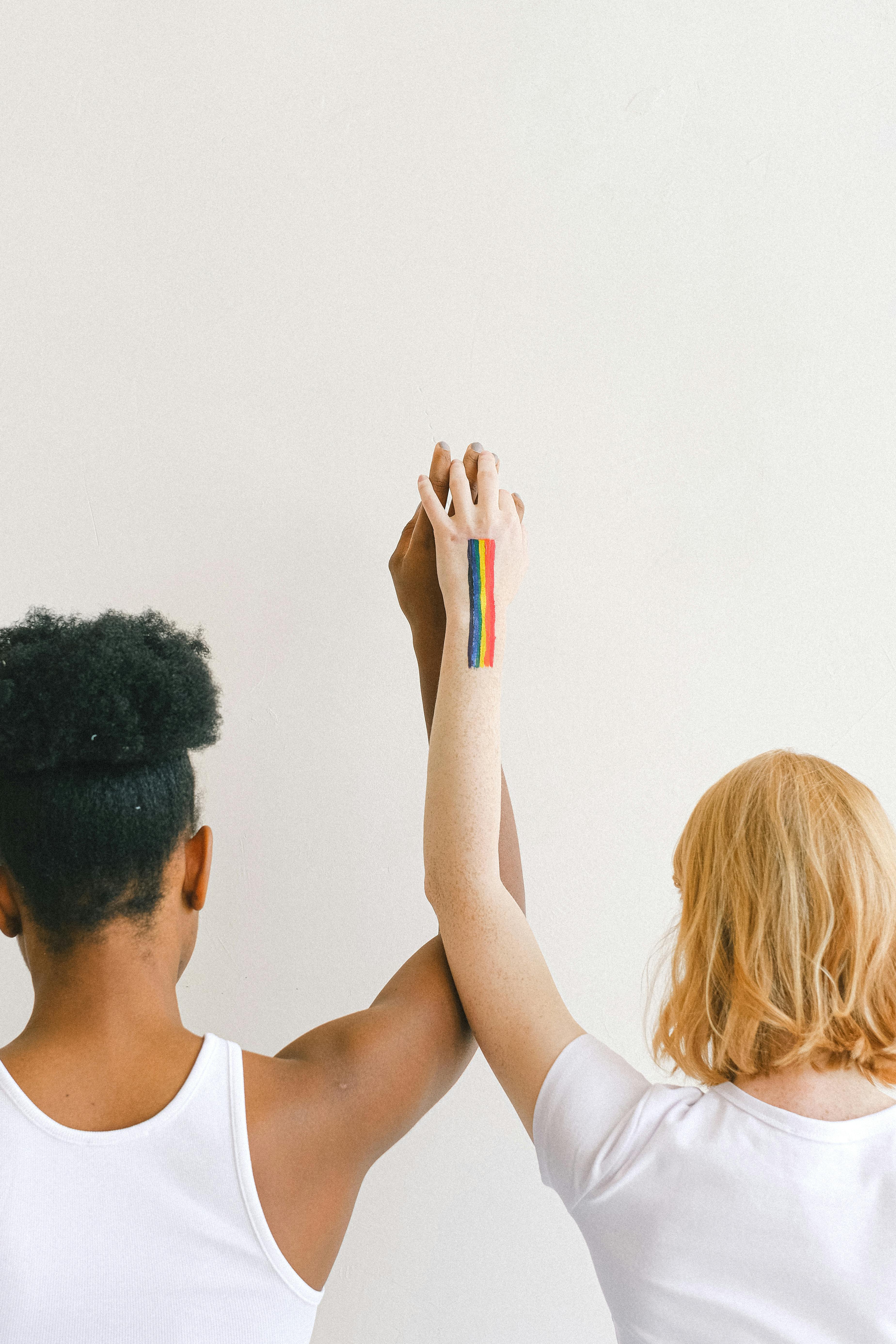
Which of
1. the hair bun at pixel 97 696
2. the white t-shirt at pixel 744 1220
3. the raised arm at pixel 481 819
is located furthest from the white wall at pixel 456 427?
the white t-shirt at pixel 744 1220

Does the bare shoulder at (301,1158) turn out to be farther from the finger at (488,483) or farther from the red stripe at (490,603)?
the finger at (488,483)

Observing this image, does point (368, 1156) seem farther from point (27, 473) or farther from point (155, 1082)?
point (27, 473)

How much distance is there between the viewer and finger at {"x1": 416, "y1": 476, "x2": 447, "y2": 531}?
1.00 m

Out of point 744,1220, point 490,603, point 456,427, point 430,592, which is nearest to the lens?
point 744,1220

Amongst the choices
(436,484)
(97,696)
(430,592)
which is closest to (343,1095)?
(97,696)

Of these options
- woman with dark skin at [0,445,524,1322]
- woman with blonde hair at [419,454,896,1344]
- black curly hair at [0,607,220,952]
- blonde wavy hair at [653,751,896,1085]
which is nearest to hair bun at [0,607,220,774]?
black curly hair at [0,607,220,952]

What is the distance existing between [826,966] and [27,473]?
1.03 meters

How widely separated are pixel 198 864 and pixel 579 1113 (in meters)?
0.39

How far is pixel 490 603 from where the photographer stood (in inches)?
38.3

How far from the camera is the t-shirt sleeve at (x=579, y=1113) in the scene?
790 millimetres

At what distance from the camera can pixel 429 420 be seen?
123 centimetres

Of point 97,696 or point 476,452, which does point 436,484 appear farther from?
point 97,696

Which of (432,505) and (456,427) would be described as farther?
(456,427)

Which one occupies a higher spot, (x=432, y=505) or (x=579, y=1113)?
(x=432, y=505)
